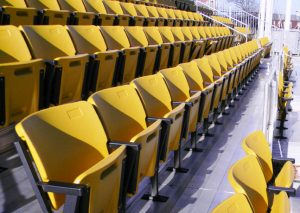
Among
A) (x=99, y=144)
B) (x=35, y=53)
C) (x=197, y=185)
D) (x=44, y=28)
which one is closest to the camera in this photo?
(x=99, y=144)

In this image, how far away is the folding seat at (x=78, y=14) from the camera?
1.97m

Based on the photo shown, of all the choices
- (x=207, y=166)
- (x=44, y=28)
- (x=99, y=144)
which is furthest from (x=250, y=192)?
(x=44, y=28)

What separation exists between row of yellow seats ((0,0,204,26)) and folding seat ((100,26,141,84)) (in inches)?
8.5

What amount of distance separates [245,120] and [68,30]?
96 cm

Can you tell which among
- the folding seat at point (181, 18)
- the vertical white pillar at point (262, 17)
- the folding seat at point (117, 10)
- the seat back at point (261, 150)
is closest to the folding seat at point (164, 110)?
the seat back at point (261, 150)

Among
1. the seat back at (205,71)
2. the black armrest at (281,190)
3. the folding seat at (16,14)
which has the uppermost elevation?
the folding seat at (16,14)

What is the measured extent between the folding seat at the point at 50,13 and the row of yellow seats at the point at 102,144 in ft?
2.30

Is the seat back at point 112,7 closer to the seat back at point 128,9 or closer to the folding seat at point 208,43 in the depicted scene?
the seat back at point 128,9

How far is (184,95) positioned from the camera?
1.50m

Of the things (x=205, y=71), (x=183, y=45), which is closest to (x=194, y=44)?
(x=183, y=45)

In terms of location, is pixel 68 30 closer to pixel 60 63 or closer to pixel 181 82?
pixel 60 63

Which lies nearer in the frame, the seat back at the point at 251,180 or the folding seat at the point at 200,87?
the seat back at the point at 251,180

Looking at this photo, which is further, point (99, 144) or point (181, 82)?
point (181, 82)

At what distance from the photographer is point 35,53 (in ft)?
4.35
